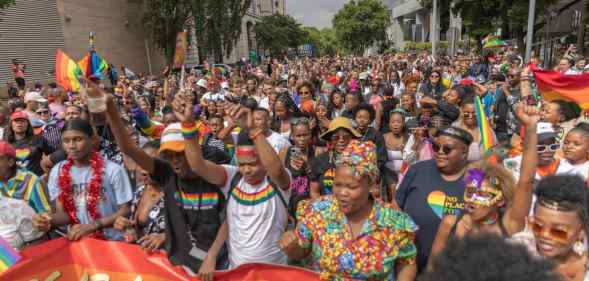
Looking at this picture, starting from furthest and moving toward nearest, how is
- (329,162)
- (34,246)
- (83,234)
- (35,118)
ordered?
(35,118)
(329,162)
(83,234)
(34,246)

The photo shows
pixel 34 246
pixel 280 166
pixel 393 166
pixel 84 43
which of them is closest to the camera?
pixel 280 166

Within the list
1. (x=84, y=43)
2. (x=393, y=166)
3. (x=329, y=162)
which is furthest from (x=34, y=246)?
(x=84, y=43)

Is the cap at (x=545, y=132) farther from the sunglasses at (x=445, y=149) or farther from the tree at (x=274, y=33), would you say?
the tree at (x=274, y=33)

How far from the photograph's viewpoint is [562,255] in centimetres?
203

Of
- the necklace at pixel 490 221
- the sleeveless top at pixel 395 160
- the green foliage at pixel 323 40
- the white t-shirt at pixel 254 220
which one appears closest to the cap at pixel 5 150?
the white t-shirt at pixel 254 220

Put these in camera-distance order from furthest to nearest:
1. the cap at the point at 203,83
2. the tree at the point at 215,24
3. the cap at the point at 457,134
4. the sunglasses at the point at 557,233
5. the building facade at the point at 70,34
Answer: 1. the tree at the point at 215,24
2. the building facade at the point at 70,34
3. the cap at the point at 203,83
4. the cap at the point at 457,134
5. the sunglasses at the point at 557,233

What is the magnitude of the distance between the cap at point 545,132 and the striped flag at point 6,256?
4.22 meters

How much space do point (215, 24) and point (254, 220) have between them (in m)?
32.8

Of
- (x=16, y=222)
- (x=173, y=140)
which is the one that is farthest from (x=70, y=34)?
(x=173, y=140)

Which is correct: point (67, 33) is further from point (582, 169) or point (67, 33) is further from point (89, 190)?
point (582, 169)

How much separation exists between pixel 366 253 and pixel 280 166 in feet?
2.65

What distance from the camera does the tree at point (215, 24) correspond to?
3059 centimetres

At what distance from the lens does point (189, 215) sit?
285 centimetres

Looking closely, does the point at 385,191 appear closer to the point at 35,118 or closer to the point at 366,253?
the point at 366,253
